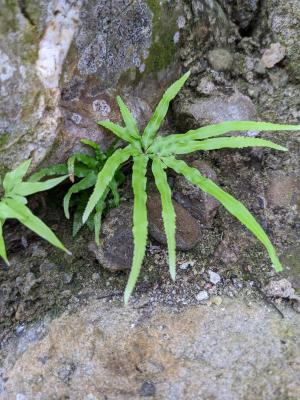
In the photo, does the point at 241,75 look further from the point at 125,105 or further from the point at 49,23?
the point at 49,23

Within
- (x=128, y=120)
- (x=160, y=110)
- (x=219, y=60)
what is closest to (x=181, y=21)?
(x=219, y=60)

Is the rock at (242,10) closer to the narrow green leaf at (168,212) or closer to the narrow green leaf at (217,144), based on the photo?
the narrow green leaf at (217,144)

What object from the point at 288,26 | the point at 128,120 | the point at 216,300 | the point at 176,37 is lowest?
the point at 216,300

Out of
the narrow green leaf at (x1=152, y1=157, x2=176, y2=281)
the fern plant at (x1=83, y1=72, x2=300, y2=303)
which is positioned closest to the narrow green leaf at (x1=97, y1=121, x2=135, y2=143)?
the fern plant at (x1=83, y1=72, x2=300, y2=303)

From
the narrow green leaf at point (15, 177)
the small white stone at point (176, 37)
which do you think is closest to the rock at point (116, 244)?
the narrow green leaf at point (15, 177)

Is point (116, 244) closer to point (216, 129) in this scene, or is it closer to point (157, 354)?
point (157, 354)

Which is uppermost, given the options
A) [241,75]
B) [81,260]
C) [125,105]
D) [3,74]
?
[3,74]

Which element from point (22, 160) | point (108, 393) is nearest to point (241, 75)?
point (22, 160)
